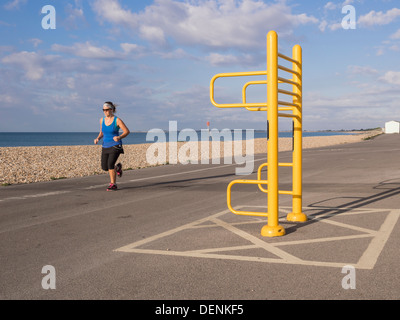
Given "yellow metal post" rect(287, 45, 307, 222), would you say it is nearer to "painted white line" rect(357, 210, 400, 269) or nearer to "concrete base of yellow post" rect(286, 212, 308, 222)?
"concrete base of yellow post" rect(286, 212, 308, 222)

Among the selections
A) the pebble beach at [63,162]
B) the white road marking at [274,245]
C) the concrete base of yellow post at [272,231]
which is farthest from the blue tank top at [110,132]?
the concrete base of yellow post at [272,231]

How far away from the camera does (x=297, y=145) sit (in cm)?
654

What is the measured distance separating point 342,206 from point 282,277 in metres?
4.24

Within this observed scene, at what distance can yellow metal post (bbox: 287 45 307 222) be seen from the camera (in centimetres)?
641

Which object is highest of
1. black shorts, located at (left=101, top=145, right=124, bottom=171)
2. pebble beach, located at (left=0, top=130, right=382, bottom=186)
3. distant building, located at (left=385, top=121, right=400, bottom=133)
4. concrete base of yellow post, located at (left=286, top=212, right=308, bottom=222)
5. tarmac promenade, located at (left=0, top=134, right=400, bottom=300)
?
distant building, located at (left=385, top=121, right=400, bottom=133)

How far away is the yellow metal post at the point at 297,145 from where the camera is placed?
6.41m

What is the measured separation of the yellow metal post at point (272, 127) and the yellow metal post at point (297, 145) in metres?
0.95

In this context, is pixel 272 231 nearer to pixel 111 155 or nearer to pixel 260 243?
pixel 260 243

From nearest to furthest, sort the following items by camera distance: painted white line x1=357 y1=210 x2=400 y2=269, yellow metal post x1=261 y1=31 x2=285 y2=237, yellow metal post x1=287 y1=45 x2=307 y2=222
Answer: painted white line x1=357 y1=210 x2=400 y2=269, yellow metal post x1=261 y1=31 x2=285 y2=237, yellow metal post x1=287 y1=45 x2=307 y2=222

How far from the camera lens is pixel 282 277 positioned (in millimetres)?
3918

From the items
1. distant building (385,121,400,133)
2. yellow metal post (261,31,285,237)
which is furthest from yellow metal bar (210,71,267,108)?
distant building (385,121,400,133)

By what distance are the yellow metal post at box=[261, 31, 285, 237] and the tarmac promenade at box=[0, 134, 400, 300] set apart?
0.63ft
